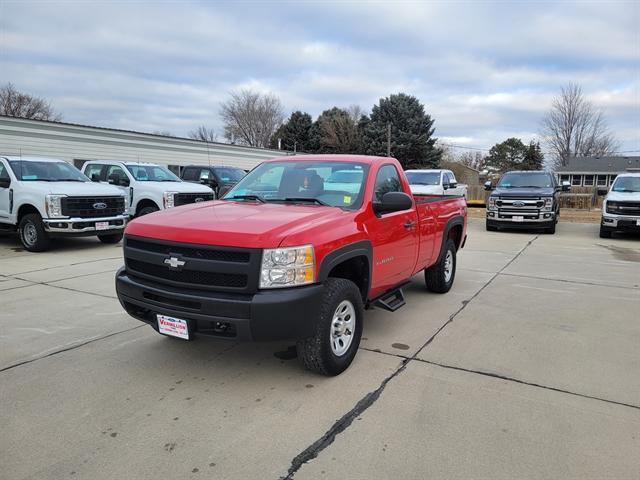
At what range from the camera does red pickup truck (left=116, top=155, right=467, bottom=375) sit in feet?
10.8

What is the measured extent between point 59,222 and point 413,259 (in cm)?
754

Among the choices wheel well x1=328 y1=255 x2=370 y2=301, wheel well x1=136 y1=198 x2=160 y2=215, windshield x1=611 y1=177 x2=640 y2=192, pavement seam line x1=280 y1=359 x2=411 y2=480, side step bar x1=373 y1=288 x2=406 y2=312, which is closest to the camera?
pavement seam line x1=280 y1=359 x2=411 y2=480

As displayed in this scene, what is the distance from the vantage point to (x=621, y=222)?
1238cm

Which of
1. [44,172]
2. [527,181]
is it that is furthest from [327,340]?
[527,181]

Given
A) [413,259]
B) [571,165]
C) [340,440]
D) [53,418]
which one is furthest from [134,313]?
[571,165]

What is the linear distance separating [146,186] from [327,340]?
10.1 metres

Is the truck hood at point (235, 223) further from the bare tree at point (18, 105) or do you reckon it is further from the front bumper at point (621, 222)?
the bare tree at point (18, 105)

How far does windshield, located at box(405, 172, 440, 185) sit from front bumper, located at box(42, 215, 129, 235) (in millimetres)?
10560

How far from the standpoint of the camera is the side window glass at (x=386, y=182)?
4.66 m

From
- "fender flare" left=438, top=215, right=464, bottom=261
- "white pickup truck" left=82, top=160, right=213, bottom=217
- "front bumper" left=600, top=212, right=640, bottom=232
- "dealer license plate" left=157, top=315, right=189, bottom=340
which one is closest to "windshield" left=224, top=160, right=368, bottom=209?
"dealer license plate" left=157, top=315, right=189, bottom=340

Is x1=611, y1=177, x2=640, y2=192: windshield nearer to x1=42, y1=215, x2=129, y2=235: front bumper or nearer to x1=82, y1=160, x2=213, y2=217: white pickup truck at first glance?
x1=82, y1=160, x2=213, y2=217: white pickup truck

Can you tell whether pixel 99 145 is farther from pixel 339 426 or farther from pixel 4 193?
pixel 339 426

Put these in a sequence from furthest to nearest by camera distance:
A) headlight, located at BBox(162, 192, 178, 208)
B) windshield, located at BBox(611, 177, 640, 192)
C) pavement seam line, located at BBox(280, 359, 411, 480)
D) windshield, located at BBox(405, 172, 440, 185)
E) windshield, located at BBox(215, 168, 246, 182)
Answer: windshield, located at BBox(405, 172, 440, 185)
windshield, located at BBox(215, 168, 246, 182)
windshield, located at BBox(611, 177, 640, 192)
headlight, located at BBox(162, 192, 178, 208)
pavement seam line, located at BBox(280, 359, 411, 480)

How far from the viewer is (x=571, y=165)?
156ft
